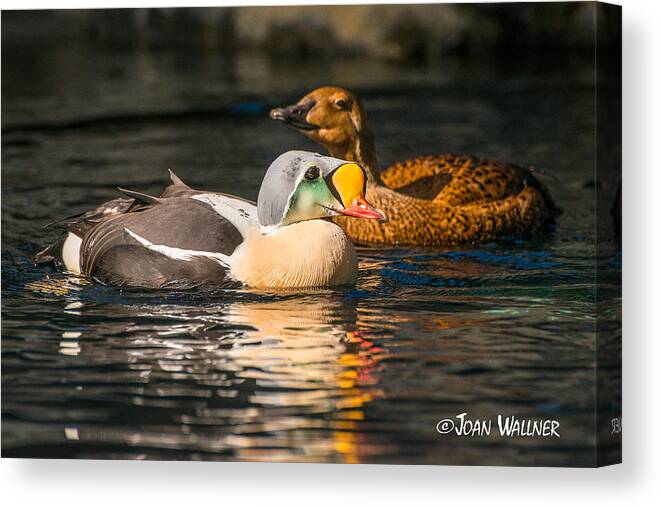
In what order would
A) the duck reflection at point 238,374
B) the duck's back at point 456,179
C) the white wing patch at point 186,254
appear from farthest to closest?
the duck's back at point 456,179 < the white wing patch at point 186,254 < the duck reflection at point 238,374

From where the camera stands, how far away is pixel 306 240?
12.2 metres

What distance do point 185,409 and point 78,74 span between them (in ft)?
6.62

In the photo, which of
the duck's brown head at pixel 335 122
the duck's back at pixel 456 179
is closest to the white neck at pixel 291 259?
the duck's brown head at pixel 335 122

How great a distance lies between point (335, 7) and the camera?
11781mm

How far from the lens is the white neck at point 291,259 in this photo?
12.2 metres

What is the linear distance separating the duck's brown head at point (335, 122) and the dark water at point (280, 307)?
0.10 m

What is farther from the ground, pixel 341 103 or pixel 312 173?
pixel 341 103

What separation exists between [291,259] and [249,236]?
0.25m

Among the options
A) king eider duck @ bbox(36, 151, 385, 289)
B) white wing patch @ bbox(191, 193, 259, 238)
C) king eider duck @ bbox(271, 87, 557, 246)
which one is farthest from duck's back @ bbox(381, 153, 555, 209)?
white wing patch @ bbox(191, 193, 259, 238)

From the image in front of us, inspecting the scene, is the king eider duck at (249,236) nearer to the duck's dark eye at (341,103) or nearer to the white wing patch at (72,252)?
the white wing patch at (72,252)

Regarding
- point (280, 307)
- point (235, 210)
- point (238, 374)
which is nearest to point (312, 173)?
point (235, 210)

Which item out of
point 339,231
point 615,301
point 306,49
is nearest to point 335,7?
point 306,49

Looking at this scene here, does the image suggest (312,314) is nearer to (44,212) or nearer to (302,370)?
(302,370)

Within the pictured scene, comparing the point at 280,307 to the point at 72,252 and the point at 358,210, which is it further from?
the point at 72,252
